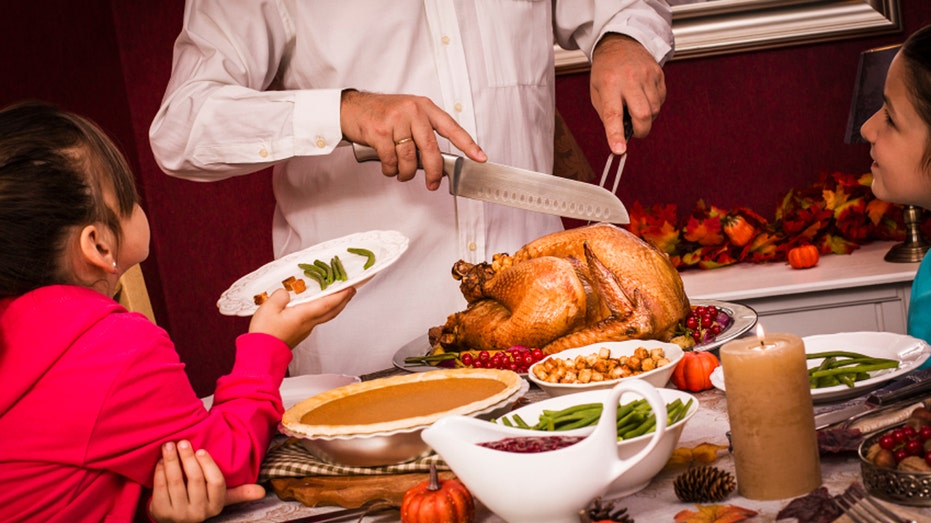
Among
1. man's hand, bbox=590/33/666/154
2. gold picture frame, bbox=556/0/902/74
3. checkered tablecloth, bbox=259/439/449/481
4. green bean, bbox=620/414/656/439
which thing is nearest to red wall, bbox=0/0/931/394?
gold picture frame, bbox=556/0/902/74

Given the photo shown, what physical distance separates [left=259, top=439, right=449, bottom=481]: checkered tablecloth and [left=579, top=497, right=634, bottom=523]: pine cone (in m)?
0.28

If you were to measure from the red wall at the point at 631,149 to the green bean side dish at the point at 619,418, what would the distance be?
8.67 feet

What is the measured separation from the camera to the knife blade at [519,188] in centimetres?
193

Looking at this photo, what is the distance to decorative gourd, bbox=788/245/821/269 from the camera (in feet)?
10.5

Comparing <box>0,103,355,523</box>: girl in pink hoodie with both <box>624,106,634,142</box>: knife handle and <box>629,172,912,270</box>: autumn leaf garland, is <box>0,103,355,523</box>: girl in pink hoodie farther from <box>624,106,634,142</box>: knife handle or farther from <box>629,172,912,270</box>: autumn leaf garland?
<box>629,172,912,270</box>: autumn leaf garland

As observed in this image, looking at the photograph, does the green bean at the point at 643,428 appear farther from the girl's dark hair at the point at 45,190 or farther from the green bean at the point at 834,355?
the girl's dark hair at the point at 45,190

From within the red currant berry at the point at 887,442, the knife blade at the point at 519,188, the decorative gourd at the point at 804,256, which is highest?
the knife blade at the point at 519,188

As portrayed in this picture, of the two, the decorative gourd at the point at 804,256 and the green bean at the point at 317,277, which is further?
the decorative gourd at the point at 804,256

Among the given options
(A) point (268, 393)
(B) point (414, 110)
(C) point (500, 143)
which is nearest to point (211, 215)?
(C) point (500, 143)

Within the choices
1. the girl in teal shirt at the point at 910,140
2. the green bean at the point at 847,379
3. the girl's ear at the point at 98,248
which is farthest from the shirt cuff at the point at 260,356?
the girl in teal shirt at the point at 910,140

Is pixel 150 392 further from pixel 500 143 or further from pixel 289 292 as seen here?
pixel 500 143

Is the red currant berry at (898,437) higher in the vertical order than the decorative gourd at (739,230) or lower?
higher

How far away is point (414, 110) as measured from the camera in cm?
191

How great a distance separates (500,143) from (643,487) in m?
1.34
